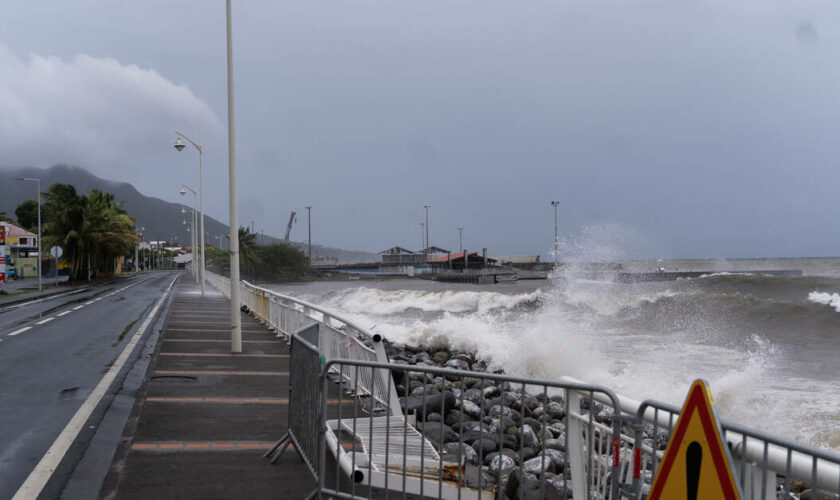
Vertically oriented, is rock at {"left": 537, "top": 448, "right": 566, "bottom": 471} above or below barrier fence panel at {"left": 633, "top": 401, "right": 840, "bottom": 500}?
below

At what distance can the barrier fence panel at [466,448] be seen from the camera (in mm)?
4035

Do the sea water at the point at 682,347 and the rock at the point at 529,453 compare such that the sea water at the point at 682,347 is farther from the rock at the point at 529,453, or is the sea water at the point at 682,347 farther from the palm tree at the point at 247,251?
the palm tree at the point at 247,251

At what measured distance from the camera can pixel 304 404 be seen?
5.36 m

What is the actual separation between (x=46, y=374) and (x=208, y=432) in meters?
5.47

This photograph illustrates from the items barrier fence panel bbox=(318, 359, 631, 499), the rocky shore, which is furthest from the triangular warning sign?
barrier fence panel bbox=(318, 359, 631, 499)

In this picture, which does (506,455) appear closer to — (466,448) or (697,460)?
(466,448)

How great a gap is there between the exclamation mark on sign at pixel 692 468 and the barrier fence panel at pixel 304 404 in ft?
9.32

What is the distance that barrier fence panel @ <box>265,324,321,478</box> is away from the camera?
16.2 feet

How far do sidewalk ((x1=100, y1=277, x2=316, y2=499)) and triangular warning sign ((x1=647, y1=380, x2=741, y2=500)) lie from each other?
125 inches

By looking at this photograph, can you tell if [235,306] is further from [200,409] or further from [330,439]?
[330,439]

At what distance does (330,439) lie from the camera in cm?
556

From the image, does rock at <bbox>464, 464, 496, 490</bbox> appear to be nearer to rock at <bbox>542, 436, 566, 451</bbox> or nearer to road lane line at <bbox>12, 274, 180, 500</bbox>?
rock at <bbox>542, 436, 566, 451</bbox>

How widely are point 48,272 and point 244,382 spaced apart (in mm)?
92789

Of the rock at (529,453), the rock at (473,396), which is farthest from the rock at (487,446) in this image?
the rock at (473,396)
